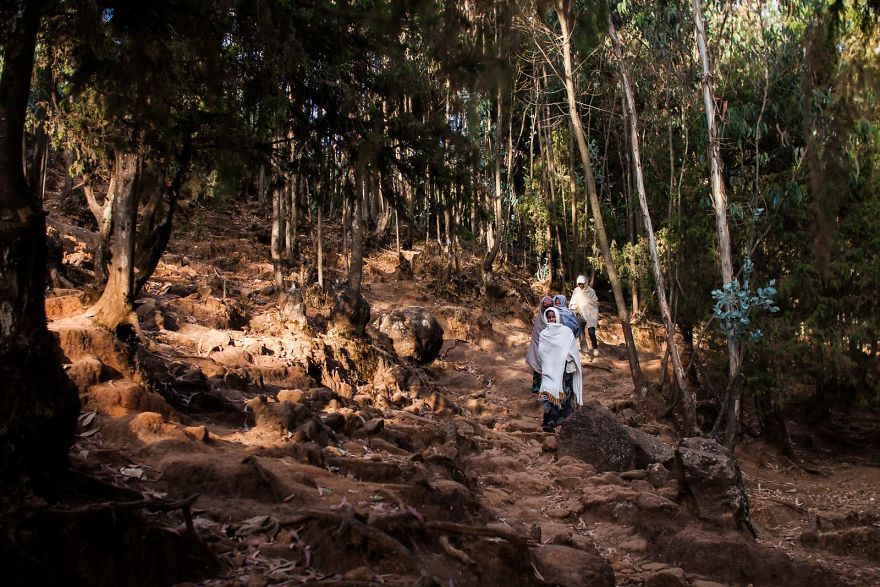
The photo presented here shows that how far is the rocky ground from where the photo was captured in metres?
3.79

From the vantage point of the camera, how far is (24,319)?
130 inches

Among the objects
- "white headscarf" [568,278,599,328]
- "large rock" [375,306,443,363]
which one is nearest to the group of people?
"large rock" [375,306,443,363]

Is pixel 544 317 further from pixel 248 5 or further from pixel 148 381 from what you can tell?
pixel 248 5

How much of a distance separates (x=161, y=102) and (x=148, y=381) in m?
2.96

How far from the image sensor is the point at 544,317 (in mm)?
9898

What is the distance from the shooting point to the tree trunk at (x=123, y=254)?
6.60 metres

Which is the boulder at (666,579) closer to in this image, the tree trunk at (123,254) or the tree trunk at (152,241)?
the tree trunk at (123,254)

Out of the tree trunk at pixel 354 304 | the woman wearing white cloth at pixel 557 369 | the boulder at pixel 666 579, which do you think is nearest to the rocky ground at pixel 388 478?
the boulder at pixel 666 579

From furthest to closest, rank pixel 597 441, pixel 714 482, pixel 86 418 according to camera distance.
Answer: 1. pixel 597 441
2. pixel 714 482
3. pixel 86 418

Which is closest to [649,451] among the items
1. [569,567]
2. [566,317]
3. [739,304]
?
[739,304]

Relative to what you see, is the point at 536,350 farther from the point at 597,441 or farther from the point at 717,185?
the point at 717,185

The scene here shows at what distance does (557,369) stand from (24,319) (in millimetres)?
7242

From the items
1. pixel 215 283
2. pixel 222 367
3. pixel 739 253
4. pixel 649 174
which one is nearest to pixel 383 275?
pixel 215 283

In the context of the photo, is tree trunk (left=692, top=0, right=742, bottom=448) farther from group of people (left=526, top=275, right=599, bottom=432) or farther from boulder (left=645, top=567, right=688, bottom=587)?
boulder (left=645, top=567, right=688, bottom=587)
